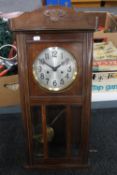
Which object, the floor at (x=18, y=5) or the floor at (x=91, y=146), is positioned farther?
the floor at (x=18, y=5)

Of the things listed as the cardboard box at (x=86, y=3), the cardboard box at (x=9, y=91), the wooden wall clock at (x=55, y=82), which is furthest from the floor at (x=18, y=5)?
the wooden wall clock at (x=55, y=82)

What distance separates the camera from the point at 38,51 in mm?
960

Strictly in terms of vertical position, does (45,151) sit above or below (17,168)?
above

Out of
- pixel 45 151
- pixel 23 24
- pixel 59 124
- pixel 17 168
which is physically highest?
pixel 23 24

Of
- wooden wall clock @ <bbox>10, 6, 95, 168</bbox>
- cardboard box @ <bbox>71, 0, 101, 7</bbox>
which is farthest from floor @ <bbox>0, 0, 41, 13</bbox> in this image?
wooden wall clock @ <bbox>10, 6, 95, 168</bbox>

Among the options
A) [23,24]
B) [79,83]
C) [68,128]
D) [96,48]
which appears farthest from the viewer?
[96,48]

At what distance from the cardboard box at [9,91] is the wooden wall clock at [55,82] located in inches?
15.7

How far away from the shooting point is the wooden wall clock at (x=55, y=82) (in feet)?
3.00

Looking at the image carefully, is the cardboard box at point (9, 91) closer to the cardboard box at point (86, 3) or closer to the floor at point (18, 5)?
the floor at point (18, 5)

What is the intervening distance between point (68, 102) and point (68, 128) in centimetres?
14

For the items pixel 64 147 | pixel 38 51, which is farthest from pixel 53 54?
pixel 64 147

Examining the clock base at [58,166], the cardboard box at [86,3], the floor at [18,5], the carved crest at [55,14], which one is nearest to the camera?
the carved crest at [55,14]

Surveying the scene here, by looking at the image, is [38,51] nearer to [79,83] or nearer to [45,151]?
[79,83]

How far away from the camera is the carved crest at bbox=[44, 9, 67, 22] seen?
91 centimetres
